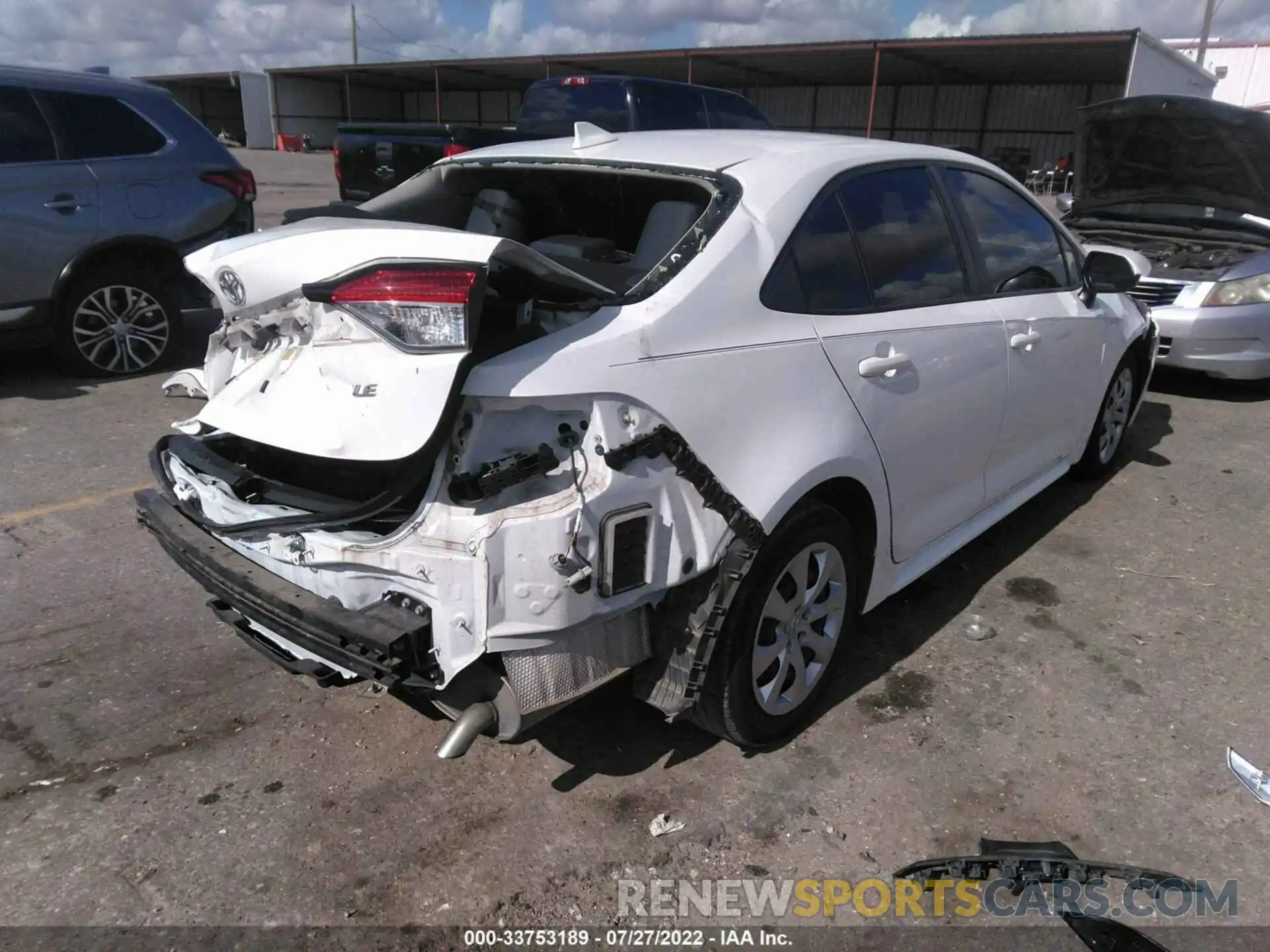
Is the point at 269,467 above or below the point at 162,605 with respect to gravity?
above

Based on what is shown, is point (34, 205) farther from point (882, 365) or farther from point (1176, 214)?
point (1176, 214)

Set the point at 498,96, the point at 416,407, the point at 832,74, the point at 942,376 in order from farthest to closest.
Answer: the point at 498,96 < the point at 832,74 < the point at 942,376 < the point at 416,407

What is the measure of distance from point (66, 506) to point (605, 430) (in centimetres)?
359

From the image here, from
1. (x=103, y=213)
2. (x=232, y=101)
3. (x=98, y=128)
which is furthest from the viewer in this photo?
(x=232, y=101)

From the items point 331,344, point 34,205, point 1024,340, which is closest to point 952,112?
point 34,205

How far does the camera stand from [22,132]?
6164 millimetres

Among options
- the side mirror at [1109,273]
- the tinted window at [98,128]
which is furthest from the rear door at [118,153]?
the side mirror at [1109,273]

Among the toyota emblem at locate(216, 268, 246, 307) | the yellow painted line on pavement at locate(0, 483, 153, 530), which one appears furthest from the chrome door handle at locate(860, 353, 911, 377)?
the yellow painted line on pavement at locate(0, 483, 153, 530)

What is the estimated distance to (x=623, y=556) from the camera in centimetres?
225

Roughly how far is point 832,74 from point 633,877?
109ft

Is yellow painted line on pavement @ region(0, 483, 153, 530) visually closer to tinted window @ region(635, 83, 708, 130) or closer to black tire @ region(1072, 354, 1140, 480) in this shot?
black tire @ region(1072, 354, 1140, 480)

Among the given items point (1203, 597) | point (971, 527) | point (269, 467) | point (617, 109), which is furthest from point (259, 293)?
point (617, 109)

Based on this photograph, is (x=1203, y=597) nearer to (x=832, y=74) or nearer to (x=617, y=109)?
(x=617, y=109)

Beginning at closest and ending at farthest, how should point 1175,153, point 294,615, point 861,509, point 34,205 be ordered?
point 294,615 → point 861,509 → point 34,205 → point 1175,153
